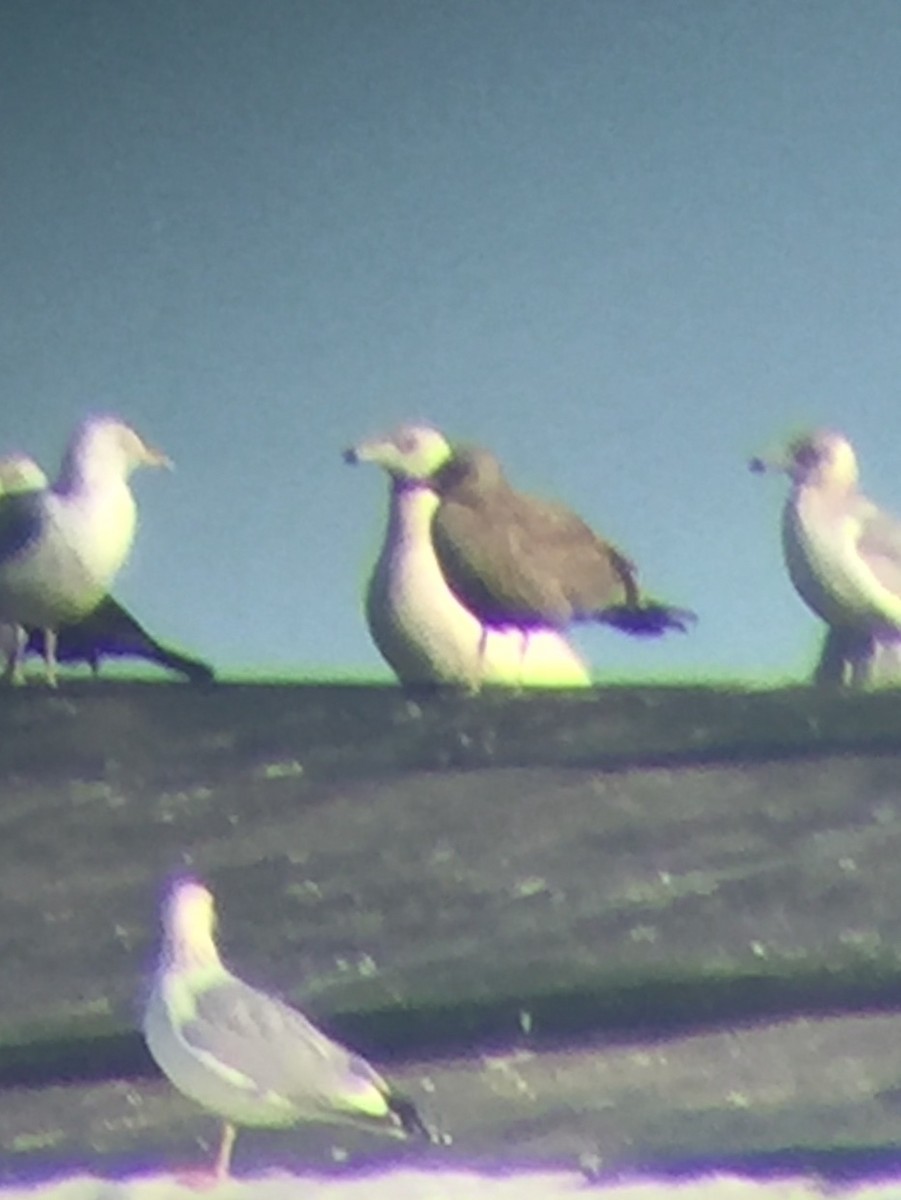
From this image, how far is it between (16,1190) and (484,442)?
0.59m

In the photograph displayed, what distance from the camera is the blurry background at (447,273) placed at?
54.9 inches

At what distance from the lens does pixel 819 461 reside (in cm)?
137

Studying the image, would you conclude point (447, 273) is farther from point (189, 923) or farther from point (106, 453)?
point (189, 923)

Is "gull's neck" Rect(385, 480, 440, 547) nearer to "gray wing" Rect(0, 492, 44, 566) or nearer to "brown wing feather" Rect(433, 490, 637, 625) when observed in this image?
"brown wing feather" Rect(433, 490, 637, 625)

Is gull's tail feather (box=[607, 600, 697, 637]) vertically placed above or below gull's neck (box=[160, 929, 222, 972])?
above

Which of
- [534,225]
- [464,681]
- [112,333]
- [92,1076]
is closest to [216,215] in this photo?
[112,333]

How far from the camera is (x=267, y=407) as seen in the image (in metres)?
1.45

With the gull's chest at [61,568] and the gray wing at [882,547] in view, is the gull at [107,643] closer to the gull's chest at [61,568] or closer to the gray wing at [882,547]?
the gull's chest at [61,568]

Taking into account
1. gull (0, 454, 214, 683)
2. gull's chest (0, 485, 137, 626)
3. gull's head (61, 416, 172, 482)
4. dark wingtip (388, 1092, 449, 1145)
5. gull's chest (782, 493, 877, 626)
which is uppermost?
gull's head (61, 416, 172, 482)

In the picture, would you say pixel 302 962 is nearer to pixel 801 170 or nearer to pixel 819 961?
pixel 819 961

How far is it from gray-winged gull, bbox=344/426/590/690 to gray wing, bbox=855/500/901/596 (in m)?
0.20

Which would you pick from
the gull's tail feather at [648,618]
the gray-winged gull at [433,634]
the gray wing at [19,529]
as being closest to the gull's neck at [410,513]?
the gray-winged gull at [433,634]

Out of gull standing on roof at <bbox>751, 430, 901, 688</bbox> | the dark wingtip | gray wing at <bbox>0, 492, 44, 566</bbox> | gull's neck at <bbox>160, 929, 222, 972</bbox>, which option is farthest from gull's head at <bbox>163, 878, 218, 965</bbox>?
gull standing on roof at <bbox>751, 430, 901, 688</bbox>

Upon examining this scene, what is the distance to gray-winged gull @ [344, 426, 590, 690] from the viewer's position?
4.46ft
